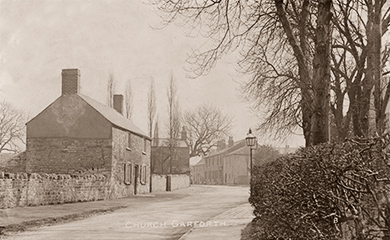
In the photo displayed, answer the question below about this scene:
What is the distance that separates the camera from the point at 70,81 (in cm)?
A: 3102

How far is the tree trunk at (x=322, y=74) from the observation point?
391 inches

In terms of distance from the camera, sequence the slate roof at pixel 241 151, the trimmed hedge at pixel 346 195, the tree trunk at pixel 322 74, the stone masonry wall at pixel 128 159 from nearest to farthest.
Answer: the trimmed hedge at pixel 346 195
the tree trunk at pixel 322 74
the stone masonry wall at pixel 128 159
the slate roof at pixel 241 151

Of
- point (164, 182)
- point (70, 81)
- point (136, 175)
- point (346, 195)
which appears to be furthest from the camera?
point (164, 182)

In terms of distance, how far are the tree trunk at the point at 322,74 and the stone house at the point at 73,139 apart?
20.9 m

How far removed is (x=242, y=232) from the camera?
1213cm

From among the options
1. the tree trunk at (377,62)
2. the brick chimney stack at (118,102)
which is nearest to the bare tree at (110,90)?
the brick chimney stack at (118,102)

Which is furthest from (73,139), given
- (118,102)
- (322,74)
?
(322,74)

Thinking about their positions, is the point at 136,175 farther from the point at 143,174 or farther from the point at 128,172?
the point at 128,172

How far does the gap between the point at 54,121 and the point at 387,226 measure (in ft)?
95.6

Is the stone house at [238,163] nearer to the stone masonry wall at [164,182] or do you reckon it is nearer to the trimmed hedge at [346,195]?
the stone masonry wall at [164,182]

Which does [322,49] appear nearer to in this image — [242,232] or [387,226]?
[242,232]

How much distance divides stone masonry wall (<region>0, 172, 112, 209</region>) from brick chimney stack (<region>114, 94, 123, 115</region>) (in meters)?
13.5

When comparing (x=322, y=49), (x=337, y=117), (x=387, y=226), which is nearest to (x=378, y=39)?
(x=322, y=49)

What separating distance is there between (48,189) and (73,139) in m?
7.84
